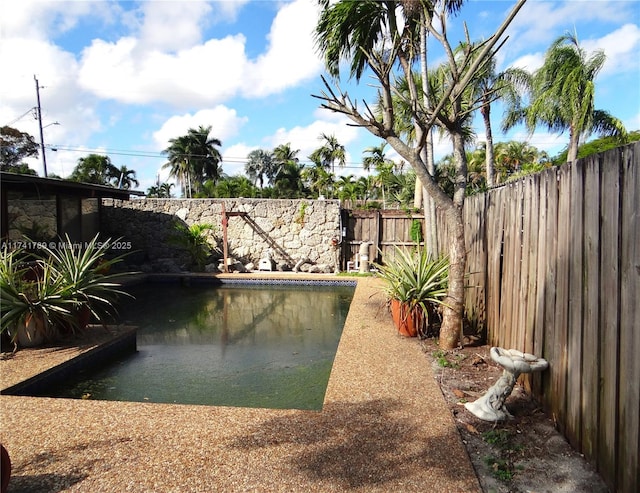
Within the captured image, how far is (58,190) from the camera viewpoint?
9570mm

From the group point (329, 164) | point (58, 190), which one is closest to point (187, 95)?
point (58, 190)

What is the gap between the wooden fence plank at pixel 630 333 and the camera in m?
1.67

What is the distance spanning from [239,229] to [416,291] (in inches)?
312

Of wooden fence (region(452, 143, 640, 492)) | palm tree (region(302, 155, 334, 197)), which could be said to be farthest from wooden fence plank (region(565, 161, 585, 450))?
palm tree (region(302, 155, 334, 197))

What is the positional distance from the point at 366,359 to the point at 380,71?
2.64m

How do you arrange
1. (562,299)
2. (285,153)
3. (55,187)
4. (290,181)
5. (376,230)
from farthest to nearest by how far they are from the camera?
(285,153)
(290,181)
(376,230)
(55,187)
(562,299)

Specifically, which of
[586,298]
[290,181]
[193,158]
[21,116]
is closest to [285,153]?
[290,181]

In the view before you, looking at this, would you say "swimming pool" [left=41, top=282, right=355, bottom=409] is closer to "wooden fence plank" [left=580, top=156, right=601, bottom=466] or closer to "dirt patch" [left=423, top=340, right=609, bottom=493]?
"dirt patch" [left=423, top=340, right=609, bottom=493]

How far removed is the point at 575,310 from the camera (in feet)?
7.47

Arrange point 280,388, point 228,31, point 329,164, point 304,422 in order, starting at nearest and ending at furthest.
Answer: point 304,422, point 280,388, point 228,31, point 329,164

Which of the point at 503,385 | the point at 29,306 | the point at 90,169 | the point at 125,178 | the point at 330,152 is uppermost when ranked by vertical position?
the point at 330,152

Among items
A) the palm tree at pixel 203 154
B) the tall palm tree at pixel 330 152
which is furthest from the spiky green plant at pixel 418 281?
the palm tree at pixel 203 154

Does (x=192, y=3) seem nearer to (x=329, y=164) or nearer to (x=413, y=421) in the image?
(x=413, y=421)

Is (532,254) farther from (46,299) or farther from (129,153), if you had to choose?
(129,153)
